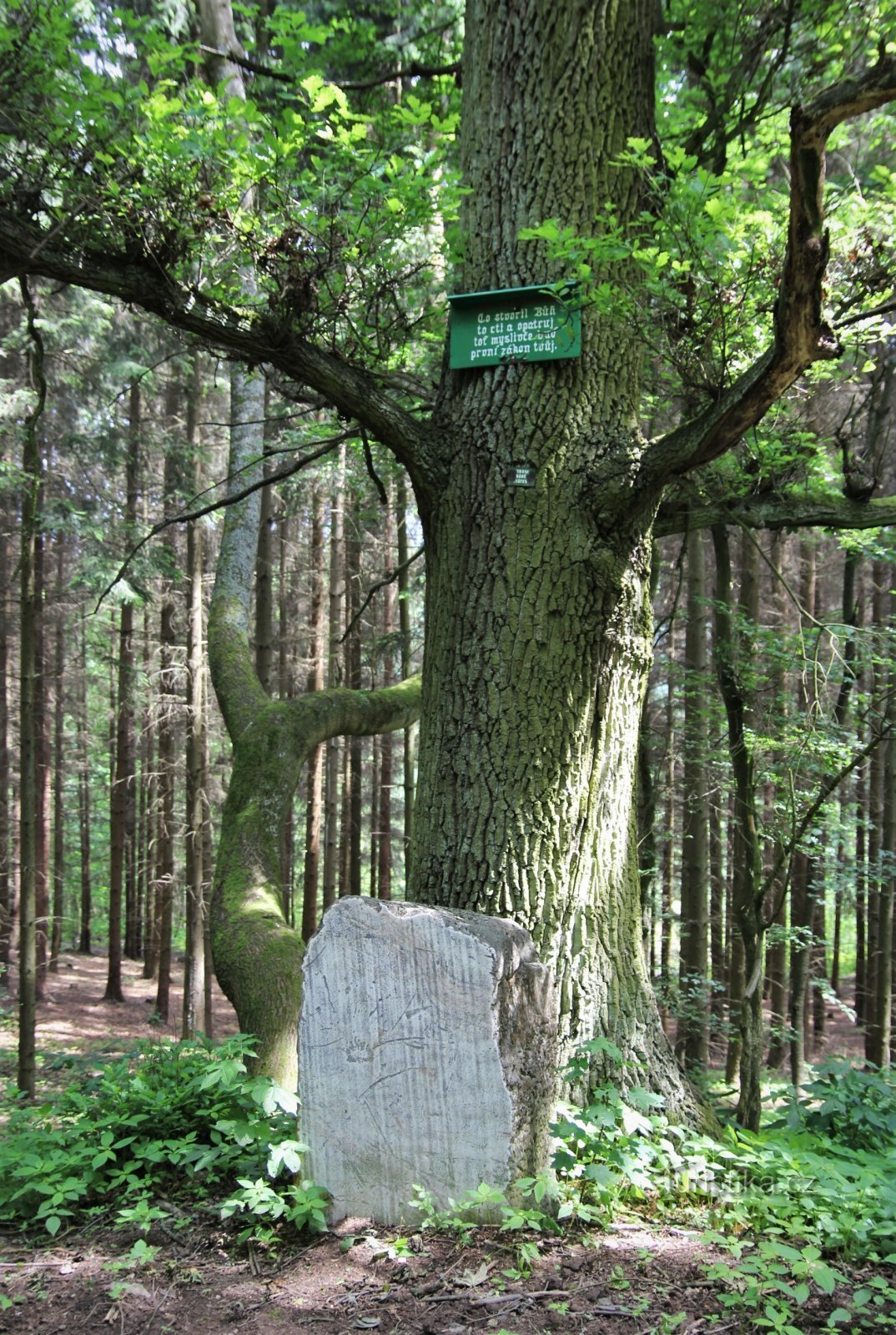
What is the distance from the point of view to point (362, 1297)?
267cm

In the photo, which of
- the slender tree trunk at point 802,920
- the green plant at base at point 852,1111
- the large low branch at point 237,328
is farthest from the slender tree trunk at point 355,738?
the green plant at base at point 852,1111

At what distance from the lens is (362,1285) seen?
2.73 meters

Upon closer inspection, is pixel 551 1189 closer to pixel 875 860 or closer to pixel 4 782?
pixel 875 860

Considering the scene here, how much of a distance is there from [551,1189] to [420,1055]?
0.62 m

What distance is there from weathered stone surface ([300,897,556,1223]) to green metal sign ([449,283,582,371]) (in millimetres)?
2530

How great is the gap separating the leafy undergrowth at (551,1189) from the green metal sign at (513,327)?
9.89ft

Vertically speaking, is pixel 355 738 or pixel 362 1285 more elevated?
pixel 355 738

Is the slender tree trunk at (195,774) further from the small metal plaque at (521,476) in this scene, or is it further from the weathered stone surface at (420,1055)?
the weathered stone surface at (420,1055)

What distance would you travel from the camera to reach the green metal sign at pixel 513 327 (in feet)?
13.3

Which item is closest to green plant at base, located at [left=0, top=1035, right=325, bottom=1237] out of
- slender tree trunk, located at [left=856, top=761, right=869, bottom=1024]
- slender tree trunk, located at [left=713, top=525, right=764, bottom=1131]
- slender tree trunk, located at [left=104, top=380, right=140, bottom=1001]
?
slender tree trunk, located at [left=713, top=525, right=764, bottom=1131]

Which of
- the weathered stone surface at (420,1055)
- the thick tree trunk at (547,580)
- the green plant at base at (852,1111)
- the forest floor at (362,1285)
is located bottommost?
the green plant at base at (852,1111)

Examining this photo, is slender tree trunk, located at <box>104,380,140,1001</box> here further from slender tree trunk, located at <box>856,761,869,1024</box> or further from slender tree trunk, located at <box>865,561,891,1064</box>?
slender tree trunk, located at <box>856,761,869,1024</box>

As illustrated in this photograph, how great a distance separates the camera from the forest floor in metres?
2.53

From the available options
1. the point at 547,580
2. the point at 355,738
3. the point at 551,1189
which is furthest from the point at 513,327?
the point at 355,738
